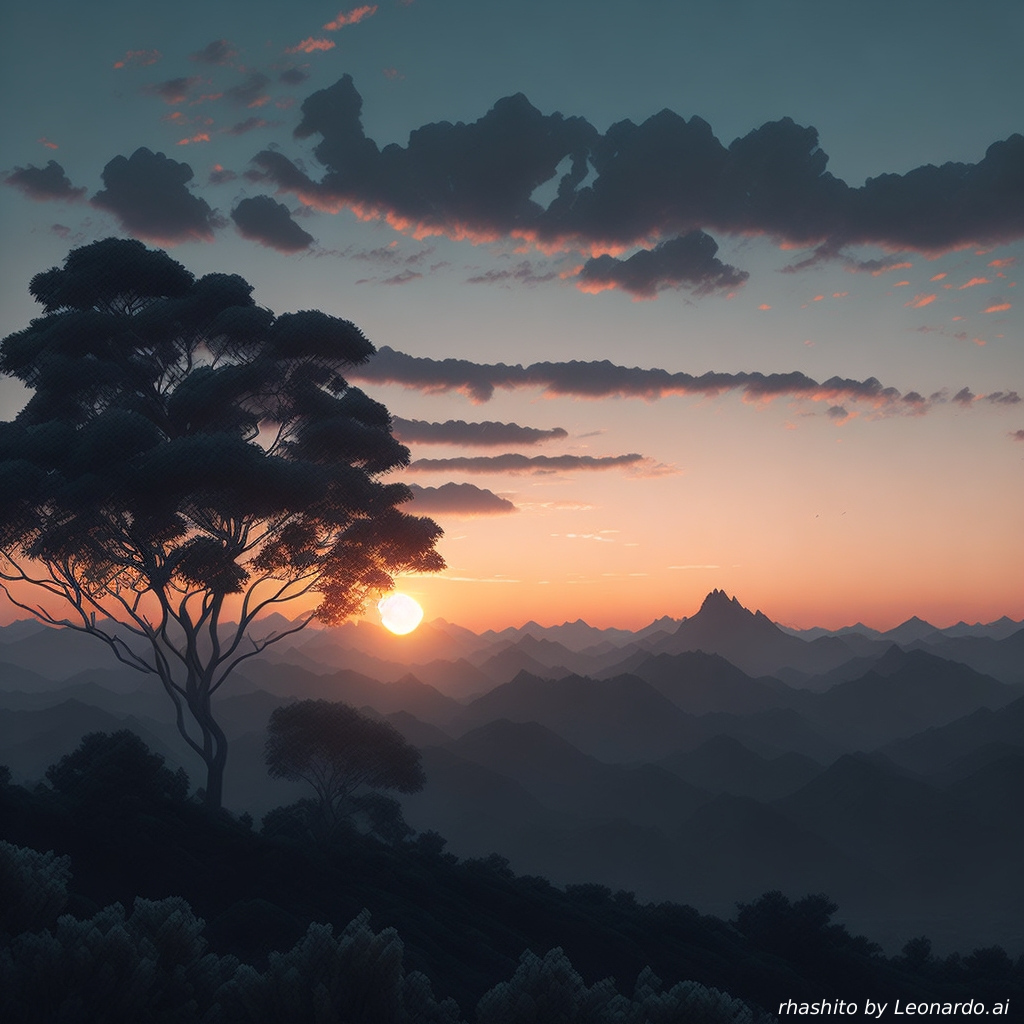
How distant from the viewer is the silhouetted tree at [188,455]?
33906 mm

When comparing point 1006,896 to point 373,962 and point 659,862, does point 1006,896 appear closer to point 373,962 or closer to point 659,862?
point 659,862

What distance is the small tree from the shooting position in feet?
210

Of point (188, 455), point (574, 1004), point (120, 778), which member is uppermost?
point (188, 455)

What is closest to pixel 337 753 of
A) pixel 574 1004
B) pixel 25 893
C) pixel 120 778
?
pixel 120 778

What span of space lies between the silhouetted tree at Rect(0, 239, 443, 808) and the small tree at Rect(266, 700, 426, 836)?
24.7 metres

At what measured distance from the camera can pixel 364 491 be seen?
3881 cm

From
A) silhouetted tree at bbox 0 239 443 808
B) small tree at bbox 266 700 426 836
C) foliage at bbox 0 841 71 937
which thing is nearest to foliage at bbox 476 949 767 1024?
foliage at bbox 0 841 71 937

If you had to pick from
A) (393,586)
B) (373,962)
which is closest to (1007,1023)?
→ (393,586)

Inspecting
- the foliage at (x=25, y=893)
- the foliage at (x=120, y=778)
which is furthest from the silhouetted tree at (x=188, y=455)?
the foliage at (x=25, y=893)

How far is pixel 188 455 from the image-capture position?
109 ft

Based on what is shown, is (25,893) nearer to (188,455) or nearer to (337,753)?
(188,455)

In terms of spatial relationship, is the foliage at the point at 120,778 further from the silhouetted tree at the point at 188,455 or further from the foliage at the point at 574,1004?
the foliage at the point at 574,1004

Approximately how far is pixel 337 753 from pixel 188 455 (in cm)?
3547

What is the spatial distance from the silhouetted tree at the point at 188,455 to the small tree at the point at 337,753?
2474 centimetres
